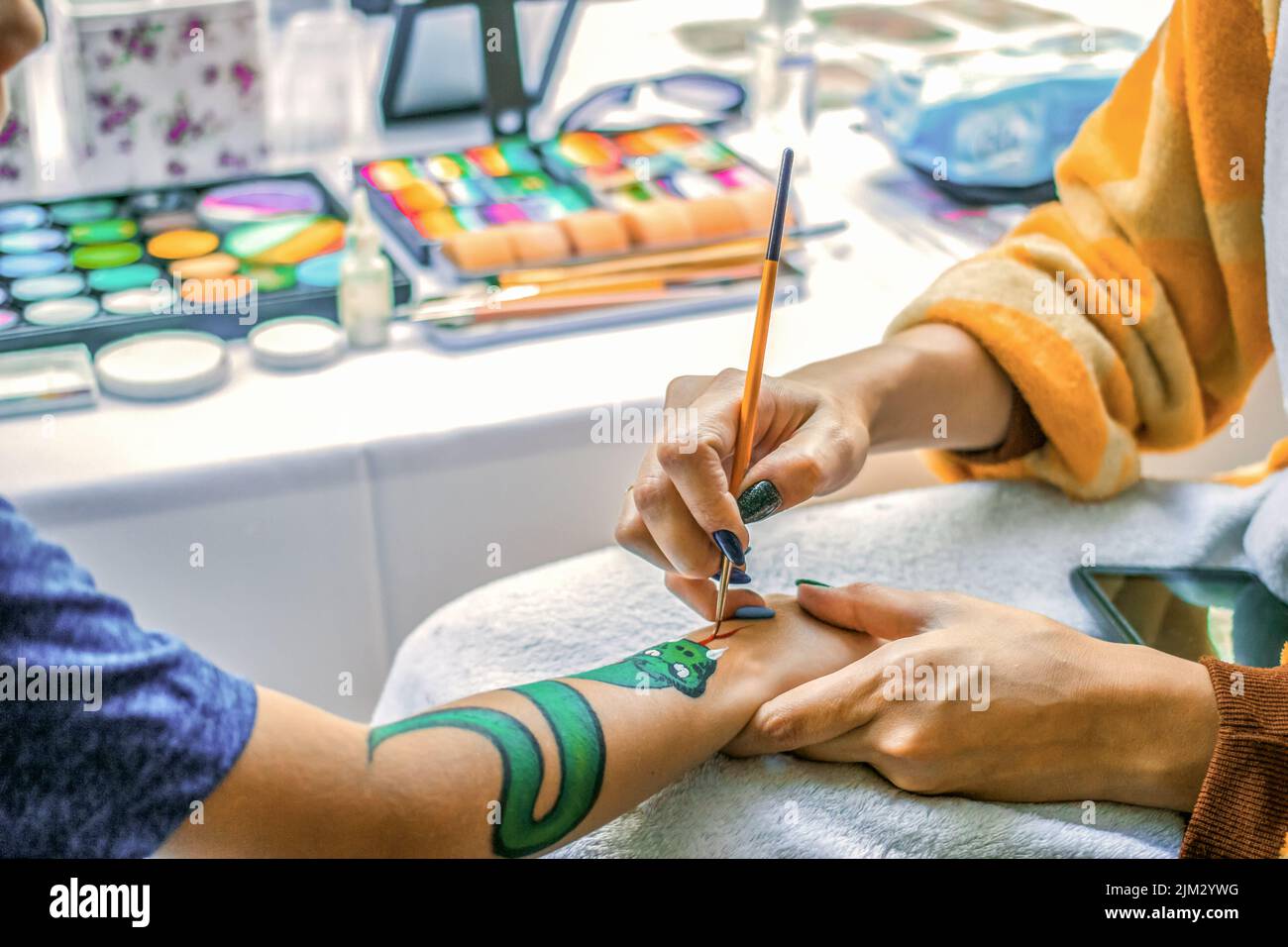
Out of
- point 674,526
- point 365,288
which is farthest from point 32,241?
point 674,526

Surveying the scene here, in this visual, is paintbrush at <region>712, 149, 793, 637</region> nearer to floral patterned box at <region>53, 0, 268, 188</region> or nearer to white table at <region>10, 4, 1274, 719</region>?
white table at <region>10, 4, 1274, 719</region>

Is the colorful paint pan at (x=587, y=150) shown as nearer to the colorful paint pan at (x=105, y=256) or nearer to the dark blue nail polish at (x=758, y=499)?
the colorful paint pan at (x=105, y=256)

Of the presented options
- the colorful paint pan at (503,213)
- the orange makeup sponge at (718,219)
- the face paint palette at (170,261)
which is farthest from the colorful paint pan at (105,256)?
the orange makeup sponge at (718,219)

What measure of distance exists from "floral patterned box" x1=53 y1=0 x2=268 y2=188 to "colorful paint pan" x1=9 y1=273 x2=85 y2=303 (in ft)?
0.47

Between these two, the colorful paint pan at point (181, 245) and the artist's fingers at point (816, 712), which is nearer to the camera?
the artist's fingers at point (816, 712)

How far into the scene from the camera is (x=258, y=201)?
2.93ft

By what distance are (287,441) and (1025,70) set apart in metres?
0.59

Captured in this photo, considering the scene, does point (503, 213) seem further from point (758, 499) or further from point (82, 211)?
point (758, 499)

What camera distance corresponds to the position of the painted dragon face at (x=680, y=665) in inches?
19.9

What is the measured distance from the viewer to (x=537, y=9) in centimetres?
105

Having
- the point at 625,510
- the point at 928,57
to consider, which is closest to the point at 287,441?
the point at 625,510

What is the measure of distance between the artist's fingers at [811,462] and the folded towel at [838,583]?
0.06m

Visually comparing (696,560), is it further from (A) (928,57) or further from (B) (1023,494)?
(A) (928,57)

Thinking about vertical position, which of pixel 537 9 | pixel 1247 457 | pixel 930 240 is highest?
pixel 537 9
